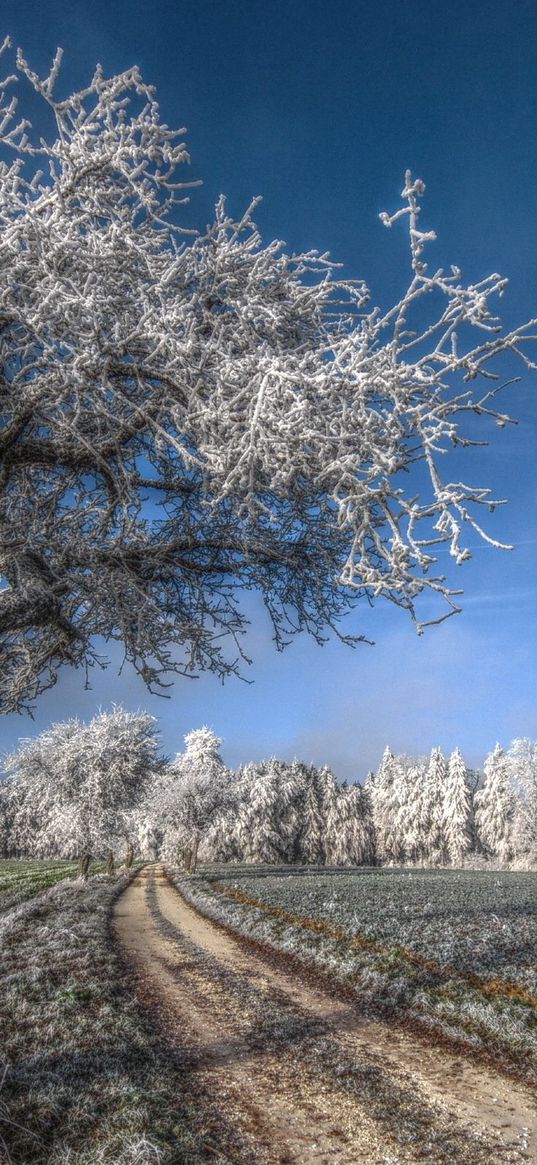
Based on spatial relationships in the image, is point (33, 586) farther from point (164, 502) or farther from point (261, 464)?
point (261, 464)

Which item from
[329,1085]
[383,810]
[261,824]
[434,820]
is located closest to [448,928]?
[329,1085]

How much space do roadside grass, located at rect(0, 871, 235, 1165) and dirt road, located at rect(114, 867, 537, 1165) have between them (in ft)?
1.23

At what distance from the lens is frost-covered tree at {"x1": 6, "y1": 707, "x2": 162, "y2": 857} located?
33.8 meters

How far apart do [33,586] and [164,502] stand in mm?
1407

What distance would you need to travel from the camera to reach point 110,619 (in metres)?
6.31

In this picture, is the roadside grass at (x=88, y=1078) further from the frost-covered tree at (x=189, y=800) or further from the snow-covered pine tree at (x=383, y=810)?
the snow-covered pine tree at (x=383, y=810)

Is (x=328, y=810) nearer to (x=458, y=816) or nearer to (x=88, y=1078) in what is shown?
(x=458, y=816)

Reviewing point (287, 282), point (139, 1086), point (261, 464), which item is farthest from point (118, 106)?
point (139, 1086)

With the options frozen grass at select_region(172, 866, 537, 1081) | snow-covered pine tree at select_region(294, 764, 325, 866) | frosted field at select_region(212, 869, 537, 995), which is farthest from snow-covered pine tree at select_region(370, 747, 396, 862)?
frozen grass at select_region(172, 866, 537, 1081)

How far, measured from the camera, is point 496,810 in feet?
278

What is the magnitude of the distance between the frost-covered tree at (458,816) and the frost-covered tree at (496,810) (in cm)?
156

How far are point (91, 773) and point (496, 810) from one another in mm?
67216

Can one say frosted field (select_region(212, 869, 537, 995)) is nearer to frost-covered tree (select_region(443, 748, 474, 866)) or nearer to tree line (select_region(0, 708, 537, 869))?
tree line (select_region(0, 708, 537, 869))

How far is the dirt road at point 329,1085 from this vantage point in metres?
4.92
